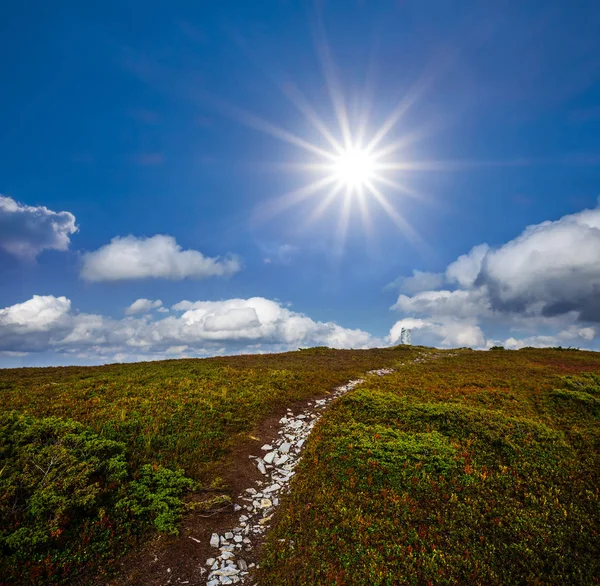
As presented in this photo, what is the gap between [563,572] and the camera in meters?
7.49

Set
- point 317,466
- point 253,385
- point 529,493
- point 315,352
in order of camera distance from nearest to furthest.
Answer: point 529,493
point 317,466
point 253,385
point 315,352

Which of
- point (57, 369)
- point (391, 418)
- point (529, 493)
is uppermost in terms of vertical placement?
point (57, 369)

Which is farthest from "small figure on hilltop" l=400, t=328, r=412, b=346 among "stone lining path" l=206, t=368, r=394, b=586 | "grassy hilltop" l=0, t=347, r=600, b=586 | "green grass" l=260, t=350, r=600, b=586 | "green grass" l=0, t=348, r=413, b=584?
"stone lining path" l=206, t=368, r=394, b=586

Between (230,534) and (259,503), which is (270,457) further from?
(230,534)

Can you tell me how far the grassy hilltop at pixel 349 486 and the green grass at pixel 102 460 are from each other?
0.05 metres

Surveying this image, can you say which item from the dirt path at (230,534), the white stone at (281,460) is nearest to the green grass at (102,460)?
the dirt path at (230,534)

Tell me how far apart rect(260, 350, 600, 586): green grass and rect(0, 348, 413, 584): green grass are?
3.99 metres

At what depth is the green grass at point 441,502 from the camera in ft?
25.0

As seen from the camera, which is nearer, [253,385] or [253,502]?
[253,502]

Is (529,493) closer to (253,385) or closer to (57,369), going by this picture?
(253,385)

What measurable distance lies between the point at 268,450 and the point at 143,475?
A: 5.12 metres

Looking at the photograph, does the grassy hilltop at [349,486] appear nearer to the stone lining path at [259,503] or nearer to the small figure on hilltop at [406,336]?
the stone lining path at [259,503]

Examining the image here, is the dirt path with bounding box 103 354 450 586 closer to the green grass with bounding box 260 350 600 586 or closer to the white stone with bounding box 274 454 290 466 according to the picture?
the white stone with bounding box 274 454 290 466

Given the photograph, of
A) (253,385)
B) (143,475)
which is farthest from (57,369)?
(143,475)
